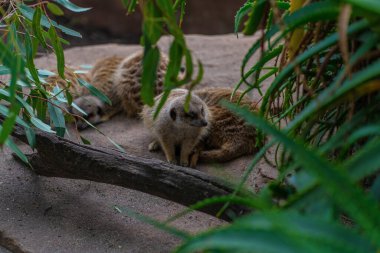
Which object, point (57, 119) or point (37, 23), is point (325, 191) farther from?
point (57, 119)

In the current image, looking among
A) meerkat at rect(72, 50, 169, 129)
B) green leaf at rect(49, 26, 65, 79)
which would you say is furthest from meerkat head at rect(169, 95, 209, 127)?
green leaf at rect(49, 26, 65, 79)

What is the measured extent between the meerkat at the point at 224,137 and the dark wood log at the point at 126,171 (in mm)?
717

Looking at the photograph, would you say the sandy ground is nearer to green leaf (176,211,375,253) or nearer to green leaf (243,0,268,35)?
green leaf (243,0,268,35)

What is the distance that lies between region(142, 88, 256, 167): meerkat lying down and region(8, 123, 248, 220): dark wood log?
695mm

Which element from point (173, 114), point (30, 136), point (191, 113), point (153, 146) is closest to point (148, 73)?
point (30, 136)

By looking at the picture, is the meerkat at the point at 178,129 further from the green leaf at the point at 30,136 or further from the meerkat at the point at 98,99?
the green leaf at the point at 30,136

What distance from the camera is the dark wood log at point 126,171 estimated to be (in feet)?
5.45

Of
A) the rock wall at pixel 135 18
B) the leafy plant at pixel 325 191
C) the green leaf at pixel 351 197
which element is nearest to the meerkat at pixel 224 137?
the leafy plant at pixel 325 191

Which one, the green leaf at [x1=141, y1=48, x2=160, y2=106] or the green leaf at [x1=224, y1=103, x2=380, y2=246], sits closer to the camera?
the green leaf at [x1=224, y1=103, x2=380, y2=246]

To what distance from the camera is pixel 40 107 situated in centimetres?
224

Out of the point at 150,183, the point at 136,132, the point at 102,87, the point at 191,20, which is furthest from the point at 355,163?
the point at 191,20

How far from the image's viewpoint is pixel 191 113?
2.60 meters

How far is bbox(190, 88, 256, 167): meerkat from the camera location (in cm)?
258

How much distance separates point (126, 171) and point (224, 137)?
0.92 metres
